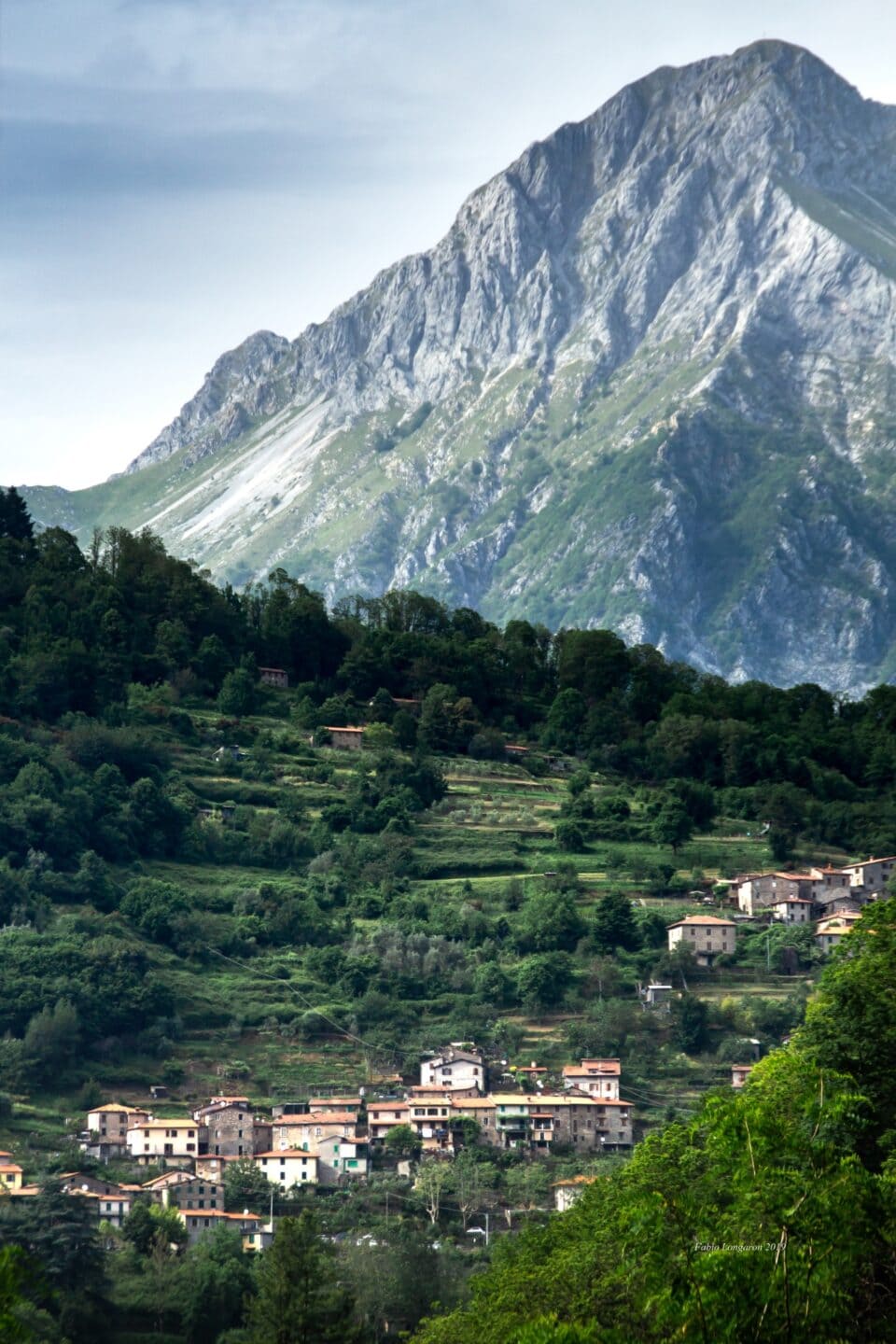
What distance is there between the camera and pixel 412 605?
14050cm

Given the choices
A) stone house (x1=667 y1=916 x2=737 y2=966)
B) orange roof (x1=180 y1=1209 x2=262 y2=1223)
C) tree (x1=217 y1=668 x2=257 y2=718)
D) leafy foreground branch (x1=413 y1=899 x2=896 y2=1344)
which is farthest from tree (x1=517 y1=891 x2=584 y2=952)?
leafy foreground branch (x1=413 y1=899 x2=896 y2=1344)

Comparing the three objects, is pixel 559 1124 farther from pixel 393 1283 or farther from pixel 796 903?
pixel 796 903

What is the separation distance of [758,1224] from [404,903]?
6458cm

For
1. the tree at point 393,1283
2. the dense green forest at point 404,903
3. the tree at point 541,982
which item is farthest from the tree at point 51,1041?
the tree at point 393,1283

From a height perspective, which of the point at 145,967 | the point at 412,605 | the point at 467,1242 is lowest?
the point at 467,1242

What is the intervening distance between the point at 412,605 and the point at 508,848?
39114mm

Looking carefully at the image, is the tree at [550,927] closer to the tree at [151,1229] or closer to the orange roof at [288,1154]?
the orange roof at [288,1154]

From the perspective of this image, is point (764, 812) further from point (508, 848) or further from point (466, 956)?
point (466, 956)

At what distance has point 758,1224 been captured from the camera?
1235 inches

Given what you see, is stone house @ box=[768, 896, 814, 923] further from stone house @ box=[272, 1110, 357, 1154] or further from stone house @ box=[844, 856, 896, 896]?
stone house @ box=[272, 1110, 357, 1154]

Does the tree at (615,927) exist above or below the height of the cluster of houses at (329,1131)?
above

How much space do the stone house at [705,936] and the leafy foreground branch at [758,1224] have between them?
141 feet

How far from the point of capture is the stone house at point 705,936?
93250 mm

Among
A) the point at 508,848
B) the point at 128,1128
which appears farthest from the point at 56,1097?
the point at 508,848
